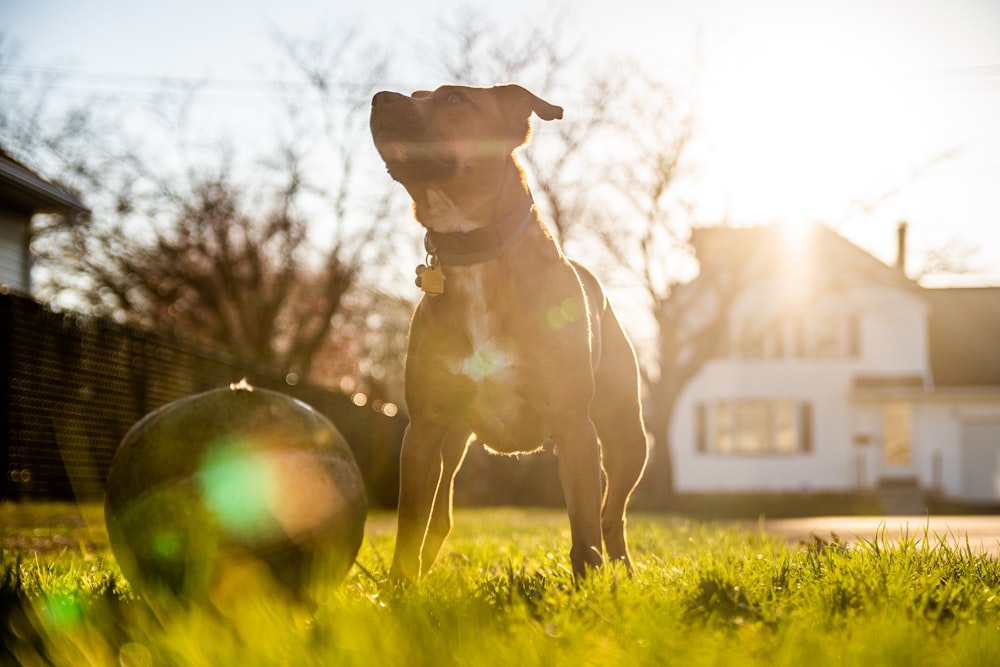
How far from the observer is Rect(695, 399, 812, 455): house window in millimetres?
36000

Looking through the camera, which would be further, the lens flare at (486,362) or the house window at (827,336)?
the house window at (827,336)

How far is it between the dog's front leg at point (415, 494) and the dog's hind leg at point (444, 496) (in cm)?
23

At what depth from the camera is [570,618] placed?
127 inches

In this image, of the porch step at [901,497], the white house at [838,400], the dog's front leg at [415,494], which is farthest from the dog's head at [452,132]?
the white house at [838,400]

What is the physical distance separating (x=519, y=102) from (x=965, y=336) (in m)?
38.1

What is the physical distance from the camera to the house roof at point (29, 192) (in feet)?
48.1

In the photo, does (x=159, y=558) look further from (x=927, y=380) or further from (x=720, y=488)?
(x=927, y=380)

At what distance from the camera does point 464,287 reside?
14.9 ft

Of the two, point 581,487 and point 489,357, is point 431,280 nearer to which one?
point 489,357

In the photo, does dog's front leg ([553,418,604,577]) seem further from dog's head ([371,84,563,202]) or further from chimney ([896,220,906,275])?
chimney ([896,220,906,275])

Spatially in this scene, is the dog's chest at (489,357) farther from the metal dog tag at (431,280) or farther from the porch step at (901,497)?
the porch step at (901,497)

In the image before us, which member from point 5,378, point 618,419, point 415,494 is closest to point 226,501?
point 415,494

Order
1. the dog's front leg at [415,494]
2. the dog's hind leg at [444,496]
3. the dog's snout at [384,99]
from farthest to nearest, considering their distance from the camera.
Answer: the dog's hind leg at [444,496] < the dog's front leg at [415,494] < the dog's snout at [384,99]

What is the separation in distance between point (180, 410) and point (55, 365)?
7.72 metres
